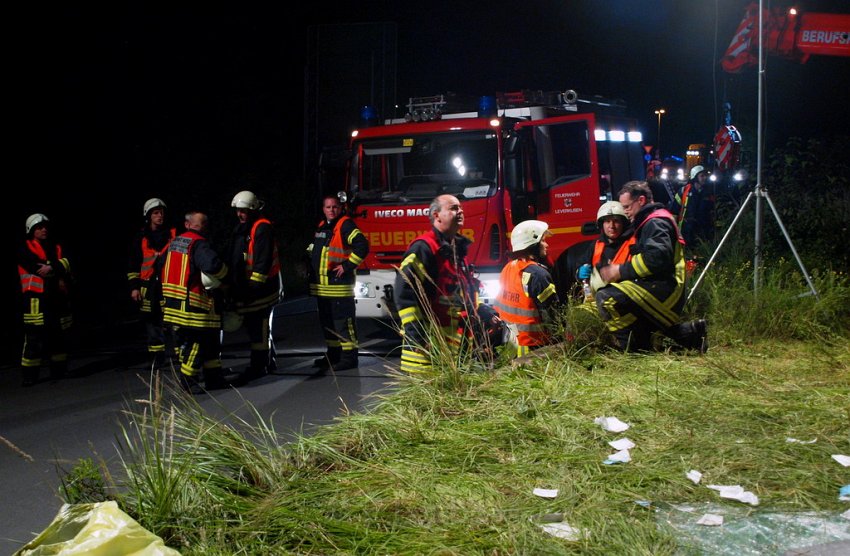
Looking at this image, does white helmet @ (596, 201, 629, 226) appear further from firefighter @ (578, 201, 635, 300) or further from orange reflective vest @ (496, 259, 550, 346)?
orange reflective vest @ (496, 259, 550, 346)

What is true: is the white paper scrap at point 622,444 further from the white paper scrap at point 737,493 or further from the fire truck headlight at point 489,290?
the fire truck headlight at point 489,290

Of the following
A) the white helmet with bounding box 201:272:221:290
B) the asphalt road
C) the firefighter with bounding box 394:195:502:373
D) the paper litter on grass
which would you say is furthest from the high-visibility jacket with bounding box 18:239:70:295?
the paper litter on grass

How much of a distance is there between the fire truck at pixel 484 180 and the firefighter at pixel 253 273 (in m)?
1.61

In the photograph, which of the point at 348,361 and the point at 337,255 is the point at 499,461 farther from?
the point at 337,255

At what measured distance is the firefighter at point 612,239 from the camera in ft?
22.2

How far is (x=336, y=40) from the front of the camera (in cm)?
1616

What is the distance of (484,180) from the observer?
995 centimetres

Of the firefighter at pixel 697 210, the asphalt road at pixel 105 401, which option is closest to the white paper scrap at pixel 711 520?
the asphalt road at pixel 105 401

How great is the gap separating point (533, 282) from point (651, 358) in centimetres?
103

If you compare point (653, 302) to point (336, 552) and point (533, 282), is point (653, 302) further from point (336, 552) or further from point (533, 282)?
point (336, 552)

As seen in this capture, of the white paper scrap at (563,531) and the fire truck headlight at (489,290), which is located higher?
the fire truck headlight at (489,290)

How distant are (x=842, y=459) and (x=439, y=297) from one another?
2.62 m

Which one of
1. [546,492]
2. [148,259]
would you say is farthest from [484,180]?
[546,492]

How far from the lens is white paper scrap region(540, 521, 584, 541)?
3.45 metres
